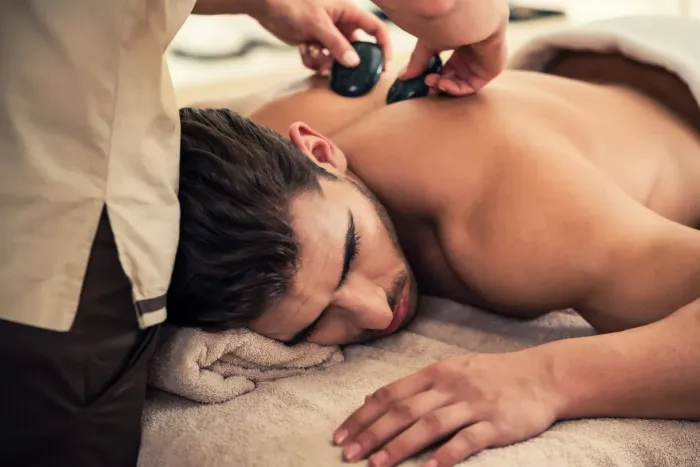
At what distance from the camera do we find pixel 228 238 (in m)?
→ 0.72

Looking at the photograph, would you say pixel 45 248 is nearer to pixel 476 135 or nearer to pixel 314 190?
pixel 314 190

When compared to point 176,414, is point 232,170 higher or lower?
higher

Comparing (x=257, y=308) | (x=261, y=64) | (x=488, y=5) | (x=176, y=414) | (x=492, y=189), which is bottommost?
(x=261, y=64)

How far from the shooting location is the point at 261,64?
178cm

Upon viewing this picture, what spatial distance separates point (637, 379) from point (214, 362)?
421 mm

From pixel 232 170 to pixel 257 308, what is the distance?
145mm

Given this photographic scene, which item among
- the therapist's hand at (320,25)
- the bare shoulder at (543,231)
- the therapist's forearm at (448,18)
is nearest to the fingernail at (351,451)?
the bare shoulder at (543,231)

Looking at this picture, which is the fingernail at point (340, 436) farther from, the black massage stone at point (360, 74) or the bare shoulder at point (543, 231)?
the black massage stone at point (360, 74)

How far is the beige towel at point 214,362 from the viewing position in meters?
0.74

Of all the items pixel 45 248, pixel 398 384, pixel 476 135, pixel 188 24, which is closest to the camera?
pixel 45 248

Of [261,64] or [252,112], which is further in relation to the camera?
[261,64]

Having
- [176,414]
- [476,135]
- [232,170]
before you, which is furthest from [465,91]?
[176,414]

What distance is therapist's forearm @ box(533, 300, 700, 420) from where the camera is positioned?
0.67 m

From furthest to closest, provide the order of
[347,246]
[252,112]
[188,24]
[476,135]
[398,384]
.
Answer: [188,24] < [252,112] < [476,135] < [347,246] < [398,384]
